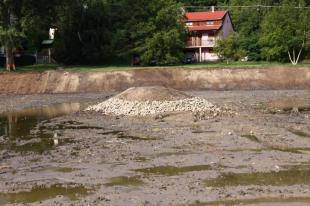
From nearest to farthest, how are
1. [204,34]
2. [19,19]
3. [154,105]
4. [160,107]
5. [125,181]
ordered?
[125,181] < [160,107] < [154,105] < [19,19] < [204,34]

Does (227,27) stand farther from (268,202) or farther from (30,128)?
(268,202)

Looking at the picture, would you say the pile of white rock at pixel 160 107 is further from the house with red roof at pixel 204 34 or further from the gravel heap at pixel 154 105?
the house with red roof at pixel 204 34

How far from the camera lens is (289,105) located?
36.3 metres

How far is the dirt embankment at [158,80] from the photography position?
174 ft

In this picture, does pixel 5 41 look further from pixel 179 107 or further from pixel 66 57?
pixel 179 107

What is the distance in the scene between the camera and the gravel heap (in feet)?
→ 102

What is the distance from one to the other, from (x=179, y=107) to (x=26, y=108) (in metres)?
13.6

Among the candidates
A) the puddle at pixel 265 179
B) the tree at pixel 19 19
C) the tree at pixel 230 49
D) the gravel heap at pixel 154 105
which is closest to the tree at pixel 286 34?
the tree at pixel 230 49

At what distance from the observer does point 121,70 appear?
55344mm

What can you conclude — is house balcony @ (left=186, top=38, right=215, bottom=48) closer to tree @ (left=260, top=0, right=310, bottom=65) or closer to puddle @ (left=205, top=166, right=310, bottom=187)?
tree @ (left=260, top=0, right=310, bottom=65)

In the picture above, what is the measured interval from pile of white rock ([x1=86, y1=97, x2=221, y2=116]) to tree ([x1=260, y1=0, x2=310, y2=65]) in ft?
119

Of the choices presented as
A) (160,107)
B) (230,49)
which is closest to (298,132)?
(160,107)

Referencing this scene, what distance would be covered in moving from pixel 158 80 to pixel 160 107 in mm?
22056

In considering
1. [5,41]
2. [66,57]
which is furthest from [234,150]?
[66,57]
